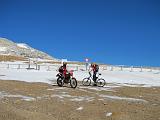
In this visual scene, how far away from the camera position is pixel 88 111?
18641 millimetres

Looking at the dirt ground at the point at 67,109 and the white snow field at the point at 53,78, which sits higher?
the white snow field at the point at 53,78

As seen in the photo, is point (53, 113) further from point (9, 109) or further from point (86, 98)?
point (86, 98)

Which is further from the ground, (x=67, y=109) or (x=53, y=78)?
(x=53, y=78)

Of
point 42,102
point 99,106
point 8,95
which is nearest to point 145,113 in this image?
point 99,106

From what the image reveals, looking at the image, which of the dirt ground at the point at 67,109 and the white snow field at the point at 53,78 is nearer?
the dirt ground at the point at 67,109

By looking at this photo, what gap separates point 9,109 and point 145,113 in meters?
6.28

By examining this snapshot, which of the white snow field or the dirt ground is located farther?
the white snow field

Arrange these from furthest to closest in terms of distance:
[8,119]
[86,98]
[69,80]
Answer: [69,80] → [86,98] → [8,119]

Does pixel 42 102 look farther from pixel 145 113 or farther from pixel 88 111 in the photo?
pixel 145 113

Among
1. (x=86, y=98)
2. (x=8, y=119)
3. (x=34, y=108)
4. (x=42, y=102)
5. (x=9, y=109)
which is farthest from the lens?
(x=86, y=98)

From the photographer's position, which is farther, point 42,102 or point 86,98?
point 86,98

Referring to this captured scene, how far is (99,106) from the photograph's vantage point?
2012cm

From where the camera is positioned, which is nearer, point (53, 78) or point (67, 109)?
point (67, 109)

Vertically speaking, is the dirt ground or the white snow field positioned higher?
the white snow field
